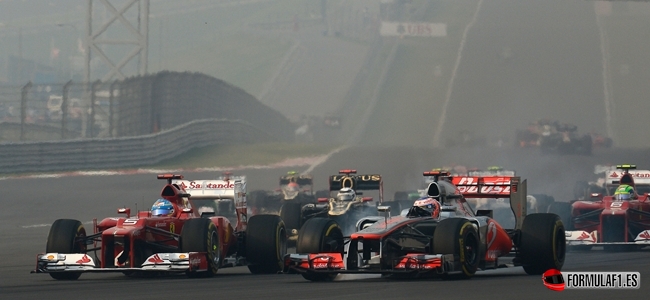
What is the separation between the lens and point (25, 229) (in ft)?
118

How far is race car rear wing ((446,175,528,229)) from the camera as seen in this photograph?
22.4 meters

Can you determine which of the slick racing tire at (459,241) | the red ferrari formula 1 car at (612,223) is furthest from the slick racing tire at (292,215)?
the slick racing tire at (459,241)

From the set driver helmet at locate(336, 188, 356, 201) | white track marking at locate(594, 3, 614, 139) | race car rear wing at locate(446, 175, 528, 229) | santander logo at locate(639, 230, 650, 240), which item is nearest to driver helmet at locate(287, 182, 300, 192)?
driver helmet at locate(336, 188, 356, 201)

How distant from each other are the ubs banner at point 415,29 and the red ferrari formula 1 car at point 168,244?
2899 inches

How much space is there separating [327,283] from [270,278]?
1.92 meters

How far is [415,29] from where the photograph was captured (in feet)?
317

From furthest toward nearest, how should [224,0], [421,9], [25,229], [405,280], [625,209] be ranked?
[224,0]
[421,9]
[25,229]
[625,209]
[405,280]

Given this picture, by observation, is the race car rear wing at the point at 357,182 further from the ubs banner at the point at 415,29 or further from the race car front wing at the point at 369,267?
the ubs banner at the point at 415,29

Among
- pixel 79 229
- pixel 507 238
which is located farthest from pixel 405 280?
Result: pixel 79 229

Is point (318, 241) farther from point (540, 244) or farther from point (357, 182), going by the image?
point (357, 182)

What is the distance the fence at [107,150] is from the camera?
47.6 m

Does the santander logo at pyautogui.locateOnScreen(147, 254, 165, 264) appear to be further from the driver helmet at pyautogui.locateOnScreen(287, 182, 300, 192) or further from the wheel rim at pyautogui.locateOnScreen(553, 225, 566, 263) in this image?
the driver helmet at pyautogui.locateOnScreen(287, 182, 300, 192)

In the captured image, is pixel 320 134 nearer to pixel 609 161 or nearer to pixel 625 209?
pixel 609 161

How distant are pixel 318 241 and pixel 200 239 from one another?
217 centimetres
